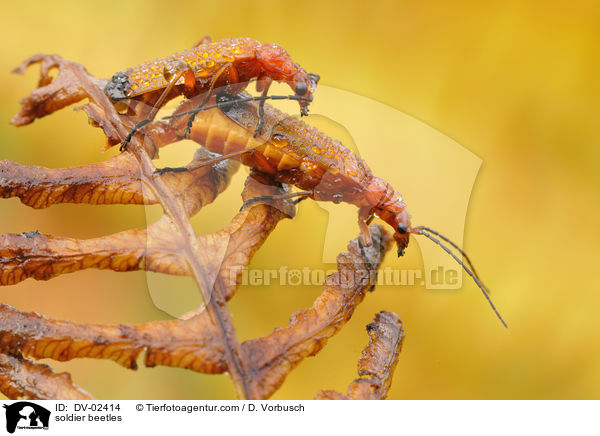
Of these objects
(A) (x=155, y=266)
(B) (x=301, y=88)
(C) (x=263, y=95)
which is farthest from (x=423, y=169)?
(A) (x=155, y=266)

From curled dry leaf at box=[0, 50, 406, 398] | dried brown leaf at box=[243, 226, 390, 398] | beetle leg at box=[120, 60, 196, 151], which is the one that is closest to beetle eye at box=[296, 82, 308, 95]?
beetle leg at box=[120, 60, 196, 151]

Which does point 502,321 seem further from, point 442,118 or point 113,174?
point 113,174

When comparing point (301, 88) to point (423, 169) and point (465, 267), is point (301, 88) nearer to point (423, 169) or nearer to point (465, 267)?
point (423, 169)

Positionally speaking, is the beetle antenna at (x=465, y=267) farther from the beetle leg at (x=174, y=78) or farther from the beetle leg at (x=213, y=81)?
the beetle leg at (x=174, y=78)
